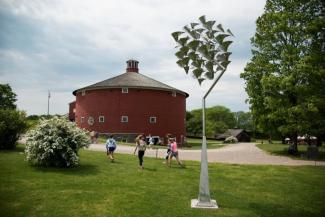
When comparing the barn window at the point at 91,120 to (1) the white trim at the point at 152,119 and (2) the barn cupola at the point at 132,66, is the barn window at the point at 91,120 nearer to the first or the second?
(1) the white trim at the point at 152,119

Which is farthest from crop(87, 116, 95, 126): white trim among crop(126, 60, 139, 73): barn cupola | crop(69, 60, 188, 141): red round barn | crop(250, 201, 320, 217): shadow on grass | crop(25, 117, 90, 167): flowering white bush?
crop(250, 201, 320, 217): shadow on grass

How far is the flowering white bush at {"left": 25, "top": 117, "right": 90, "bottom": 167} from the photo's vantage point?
15.5 meters

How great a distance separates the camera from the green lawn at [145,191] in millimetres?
Result: 9742

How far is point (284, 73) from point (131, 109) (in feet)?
88.5

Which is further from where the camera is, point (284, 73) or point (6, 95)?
point (6, 95)

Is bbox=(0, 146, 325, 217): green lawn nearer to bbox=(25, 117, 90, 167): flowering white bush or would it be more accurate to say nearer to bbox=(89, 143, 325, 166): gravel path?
bbox=(25, 117, 90, 167): flowering white bush

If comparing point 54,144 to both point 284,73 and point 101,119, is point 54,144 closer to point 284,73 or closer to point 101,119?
point 284,73

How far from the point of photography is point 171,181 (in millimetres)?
14125

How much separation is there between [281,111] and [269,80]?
267 cm

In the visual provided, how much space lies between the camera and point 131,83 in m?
51.1

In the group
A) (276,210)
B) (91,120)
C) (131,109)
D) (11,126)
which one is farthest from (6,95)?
(276,210)

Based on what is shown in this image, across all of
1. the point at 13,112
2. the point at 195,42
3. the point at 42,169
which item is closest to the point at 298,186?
the point at 195,42

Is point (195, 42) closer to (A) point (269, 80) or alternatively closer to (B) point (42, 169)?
(B) point (42, 169)


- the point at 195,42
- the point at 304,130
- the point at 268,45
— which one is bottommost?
the point at 304,130
